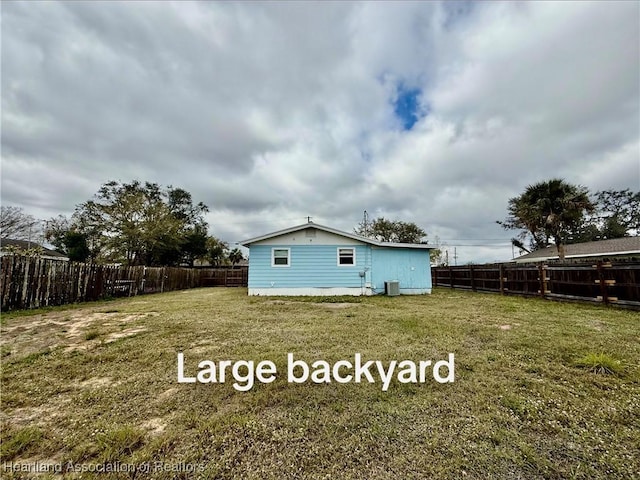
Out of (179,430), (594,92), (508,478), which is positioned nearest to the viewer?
(508,478)

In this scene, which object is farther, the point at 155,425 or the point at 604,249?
the point at 604,249

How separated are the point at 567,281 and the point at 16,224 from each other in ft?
119

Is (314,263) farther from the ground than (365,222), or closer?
closer

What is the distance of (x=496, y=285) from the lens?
39.6 feet

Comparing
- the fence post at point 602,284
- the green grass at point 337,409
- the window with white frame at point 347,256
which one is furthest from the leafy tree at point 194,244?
the fence post at point 602,284

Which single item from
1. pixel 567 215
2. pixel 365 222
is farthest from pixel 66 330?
pixel 365 222

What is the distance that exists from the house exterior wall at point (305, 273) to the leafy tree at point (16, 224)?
80.3 feet

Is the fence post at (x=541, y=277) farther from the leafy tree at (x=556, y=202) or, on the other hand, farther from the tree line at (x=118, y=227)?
the tree line at (x=118, y=227)

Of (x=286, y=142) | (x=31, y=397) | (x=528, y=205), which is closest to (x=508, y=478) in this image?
(x=31, y=397)

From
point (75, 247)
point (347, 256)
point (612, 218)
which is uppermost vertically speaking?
point (612, 218)

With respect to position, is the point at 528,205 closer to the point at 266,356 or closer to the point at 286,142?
the point at 286,142

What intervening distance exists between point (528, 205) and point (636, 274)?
10456 mm

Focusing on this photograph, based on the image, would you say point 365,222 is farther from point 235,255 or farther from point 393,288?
point 393,288

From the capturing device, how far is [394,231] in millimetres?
33906
